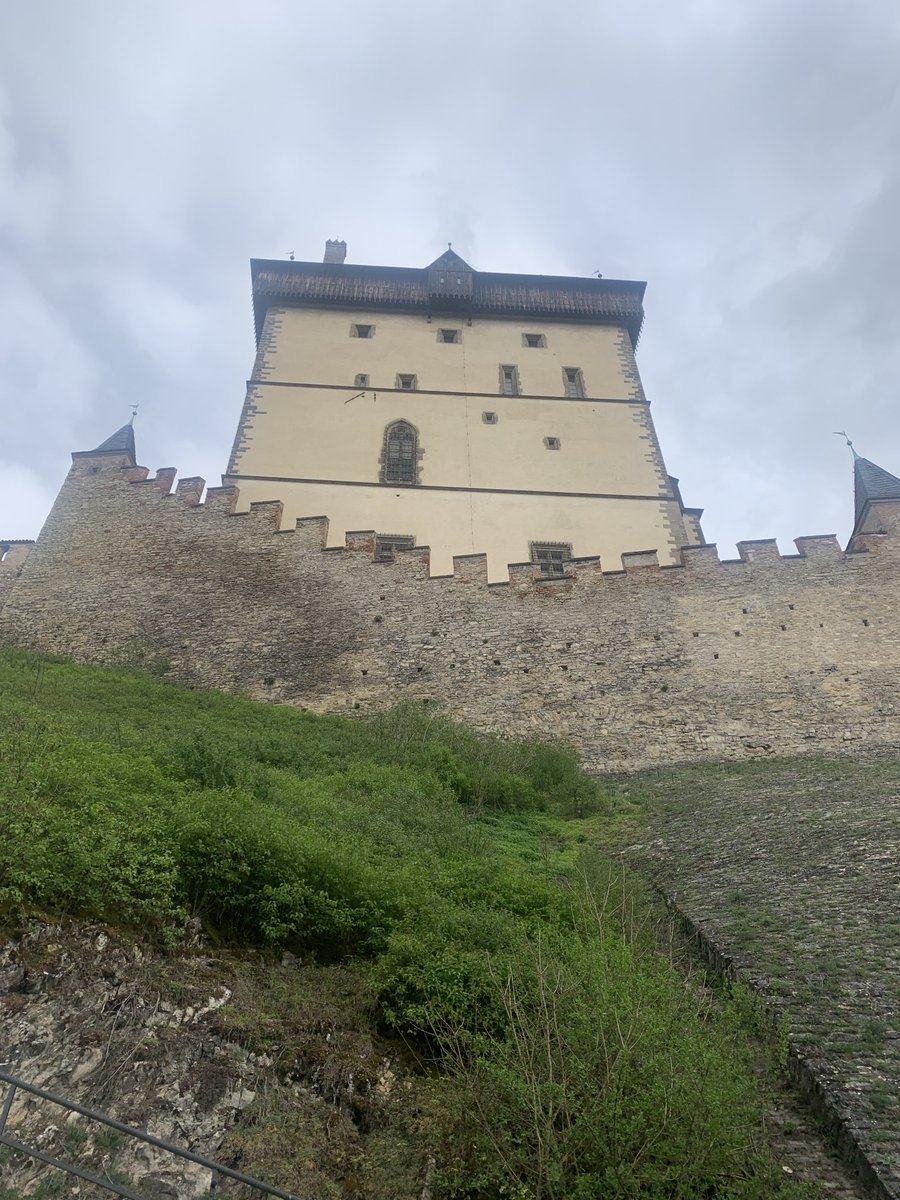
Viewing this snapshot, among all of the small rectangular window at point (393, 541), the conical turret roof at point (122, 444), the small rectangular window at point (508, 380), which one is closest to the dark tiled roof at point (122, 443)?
the conical turret roof at point (122, 444)

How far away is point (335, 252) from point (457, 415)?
9.98m

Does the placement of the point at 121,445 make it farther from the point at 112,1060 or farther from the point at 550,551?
the point at 112,1060

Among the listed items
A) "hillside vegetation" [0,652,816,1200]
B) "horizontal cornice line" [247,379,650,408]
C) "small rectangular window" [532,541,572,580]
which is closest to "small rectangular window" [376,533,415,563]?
"small rectangular window" [532,541,572,580]

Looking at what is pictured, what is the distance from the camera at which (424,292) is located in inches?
975

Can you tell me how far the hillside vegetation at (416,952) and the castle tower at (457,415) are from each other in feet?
33.3

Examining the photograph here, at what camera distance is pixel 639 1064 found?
3789mm

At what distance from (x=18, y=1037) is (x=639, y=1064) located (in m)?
2.85

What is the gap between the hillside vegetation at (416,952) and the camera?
11.6ft

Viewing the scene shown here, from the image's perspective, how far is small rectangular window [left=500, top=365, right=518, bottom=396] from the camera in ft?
74.8

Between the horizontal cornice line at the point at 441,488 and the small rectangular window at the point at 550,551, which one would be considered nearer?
the small rectangular window at the point at 550,551

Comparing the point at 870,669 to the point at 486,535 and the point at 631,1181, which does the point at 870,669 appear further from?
the point at 631,1181

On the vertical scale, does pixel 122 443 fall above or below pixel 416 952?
above

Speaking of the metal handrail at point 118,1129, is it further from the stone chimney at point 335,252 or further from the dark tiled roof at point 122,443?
the stone chimney at point 335,252

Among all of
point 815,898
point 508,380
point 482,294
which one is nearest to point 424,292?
point 482,294
